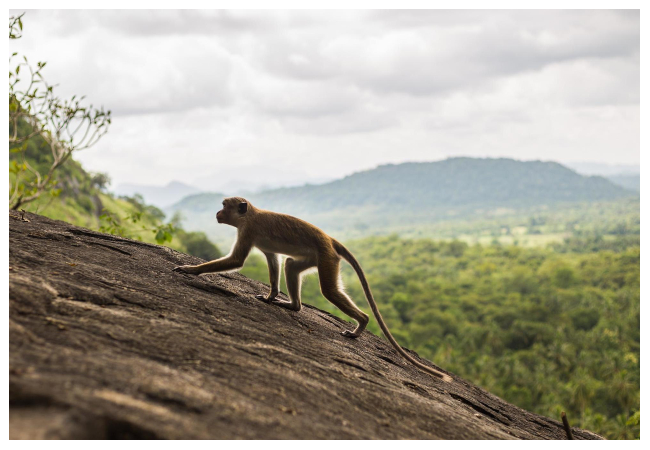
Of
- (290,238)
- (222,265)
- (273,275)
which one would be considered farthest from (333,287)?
(222,265)

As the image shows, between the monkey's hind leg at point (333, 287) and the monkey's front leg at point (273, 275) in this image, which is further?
the monkey's front leg at point (273, 275)

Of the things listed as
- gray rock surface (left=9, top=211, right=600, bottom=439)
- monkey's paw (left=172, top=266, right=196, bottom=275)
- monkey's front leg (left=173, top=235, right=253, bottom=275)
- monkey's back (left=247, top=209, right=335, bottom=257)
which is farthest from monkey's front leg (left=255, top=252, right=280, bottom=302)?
monkey's paw (left=172, top=266, right=196, bottom=275)

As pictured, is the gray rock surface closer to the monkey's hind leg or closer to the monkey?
the monkey

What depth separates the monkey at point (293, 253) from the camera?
8523 mm

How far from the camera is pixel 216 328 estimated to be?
6.65 meters

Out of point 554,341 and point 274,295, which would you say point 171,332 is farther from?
point 554,341

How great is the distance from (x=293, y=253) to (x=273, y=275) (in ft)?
2.23

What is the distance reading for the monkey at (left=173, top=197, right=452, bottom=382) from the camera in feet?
28.0

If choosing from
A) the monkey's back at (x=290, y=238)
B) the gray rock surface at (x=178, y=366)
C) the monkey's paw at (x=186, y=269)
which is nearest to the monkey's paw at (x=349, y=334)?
the gray rock surface at (x=178, y=366)

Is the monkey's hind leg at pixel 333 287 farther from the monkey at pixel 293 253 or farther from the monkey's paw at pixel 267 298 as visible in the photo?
the monkey's paw at pixel 267 298

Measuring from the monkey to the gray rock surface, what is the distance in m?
0.33

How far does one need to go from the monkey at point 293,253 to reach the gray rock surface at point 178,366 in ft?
1.09

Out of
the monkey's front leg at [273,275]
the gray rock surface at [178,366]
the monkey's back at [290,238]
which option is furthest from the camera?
the monkey's front leg at [273,275]

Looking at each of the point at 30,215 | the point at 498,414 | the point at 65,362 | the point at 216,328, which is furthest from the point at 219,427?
the point at 30,215
